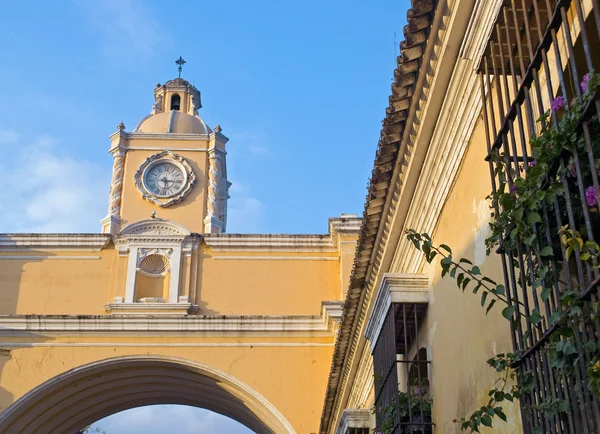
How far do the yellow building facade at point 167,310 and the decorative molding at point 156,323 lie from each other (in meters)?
0.02

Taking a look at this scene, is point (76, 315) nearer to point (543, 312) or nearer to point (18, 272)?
point (18, 272)

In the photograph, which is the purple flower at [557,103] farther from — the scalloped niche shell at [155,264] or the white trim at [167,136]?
the white trim at [167,136]

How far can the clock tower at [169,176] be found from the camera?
685 inches

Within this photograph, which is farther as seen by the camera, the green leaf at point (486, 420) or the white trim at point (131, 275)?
the white trim at point (131, 275)

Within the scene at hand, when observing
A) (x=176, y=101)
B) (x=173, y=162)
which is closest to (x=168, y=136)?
(x=173, y=162)

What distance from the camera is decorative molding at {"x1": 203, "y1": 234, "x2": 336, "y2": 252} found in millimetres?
16922

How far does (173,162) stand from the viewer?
18.0m

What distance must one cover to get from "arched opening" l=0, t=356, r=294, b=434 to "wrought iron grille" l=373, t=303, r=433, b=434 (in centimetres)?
817

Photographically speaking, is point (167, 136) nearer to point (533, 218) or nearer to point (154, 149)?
point (154, 149)

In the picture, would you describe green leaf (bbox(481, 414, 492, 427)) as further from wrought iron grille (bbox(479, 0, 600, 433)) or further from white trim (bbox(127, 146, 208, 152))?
white trim (bbox(127, 146, 208, 152))

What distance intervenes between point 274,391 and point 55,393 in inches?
156

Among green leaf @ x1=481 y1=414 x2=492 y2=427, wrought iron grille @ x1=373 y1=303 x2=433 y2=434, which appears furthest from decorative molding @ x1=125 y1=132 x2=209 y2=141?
green leaf @ x1=481 y1=414 x2=492 y2=427

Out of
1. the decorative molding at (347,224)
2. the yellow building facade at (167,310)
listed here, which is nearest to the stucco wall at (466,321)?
the yellow building facade at (167,310)

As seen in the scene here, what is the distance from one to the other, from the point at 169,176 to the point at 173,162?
→ 0.96ft
